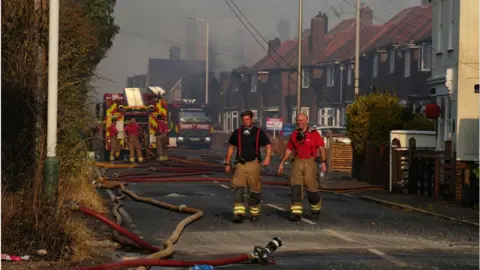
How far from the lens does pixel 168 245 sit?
10797 millimetres

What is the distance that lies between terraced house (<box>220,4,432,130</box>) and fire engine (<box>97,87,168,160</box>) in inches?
587

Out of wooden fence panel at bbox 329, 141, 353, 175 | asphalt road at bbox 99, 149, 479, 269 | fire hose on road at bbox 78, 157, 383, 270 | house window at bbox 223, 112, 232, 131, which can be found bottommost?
asphalt road at bbox 99, 149, 479, 269

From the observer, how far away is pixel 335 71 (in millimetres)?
70688

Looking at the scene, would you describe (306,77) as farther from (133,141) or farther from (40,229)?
(40,229)

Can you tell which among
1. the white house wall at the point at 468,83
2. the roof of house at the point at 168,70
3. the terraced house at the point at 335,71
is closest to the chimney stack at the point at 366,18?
the terraced house at the point at 335,71

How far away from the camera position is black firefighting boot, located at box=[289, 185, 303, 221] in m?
15.1

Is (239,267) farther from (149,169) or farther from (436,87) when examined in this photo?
(149,169)

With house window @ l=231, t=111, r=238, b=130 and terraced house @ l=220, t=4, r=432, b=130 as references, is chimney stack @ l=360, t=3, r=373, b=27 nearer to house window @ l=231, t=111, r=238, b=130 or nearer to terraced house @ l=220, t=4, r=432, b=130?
terraced house @ l=220, t=4, r=432, b=130

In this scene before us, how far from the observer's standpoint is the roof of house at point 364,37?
5947cm

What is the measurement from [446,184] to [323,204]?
10.8 ft

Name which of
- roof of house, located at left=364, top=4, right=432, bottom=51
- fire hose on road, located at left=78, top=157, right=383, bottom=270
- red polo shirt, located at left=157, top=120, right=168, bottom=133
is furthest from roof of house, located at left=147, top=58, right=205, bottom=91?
fire hose on road, located at left=78, top=157, right=383, bottom=270

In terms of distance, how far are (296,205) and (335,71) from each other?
56270 millimetres

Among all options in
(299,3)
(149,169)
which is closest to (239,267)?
(149,169)

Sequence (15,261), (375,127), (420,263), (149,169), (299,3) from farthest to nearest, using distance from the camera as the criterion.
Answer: (299,3)
(149,169)
(375,127)
(420,263)
(15,261)
